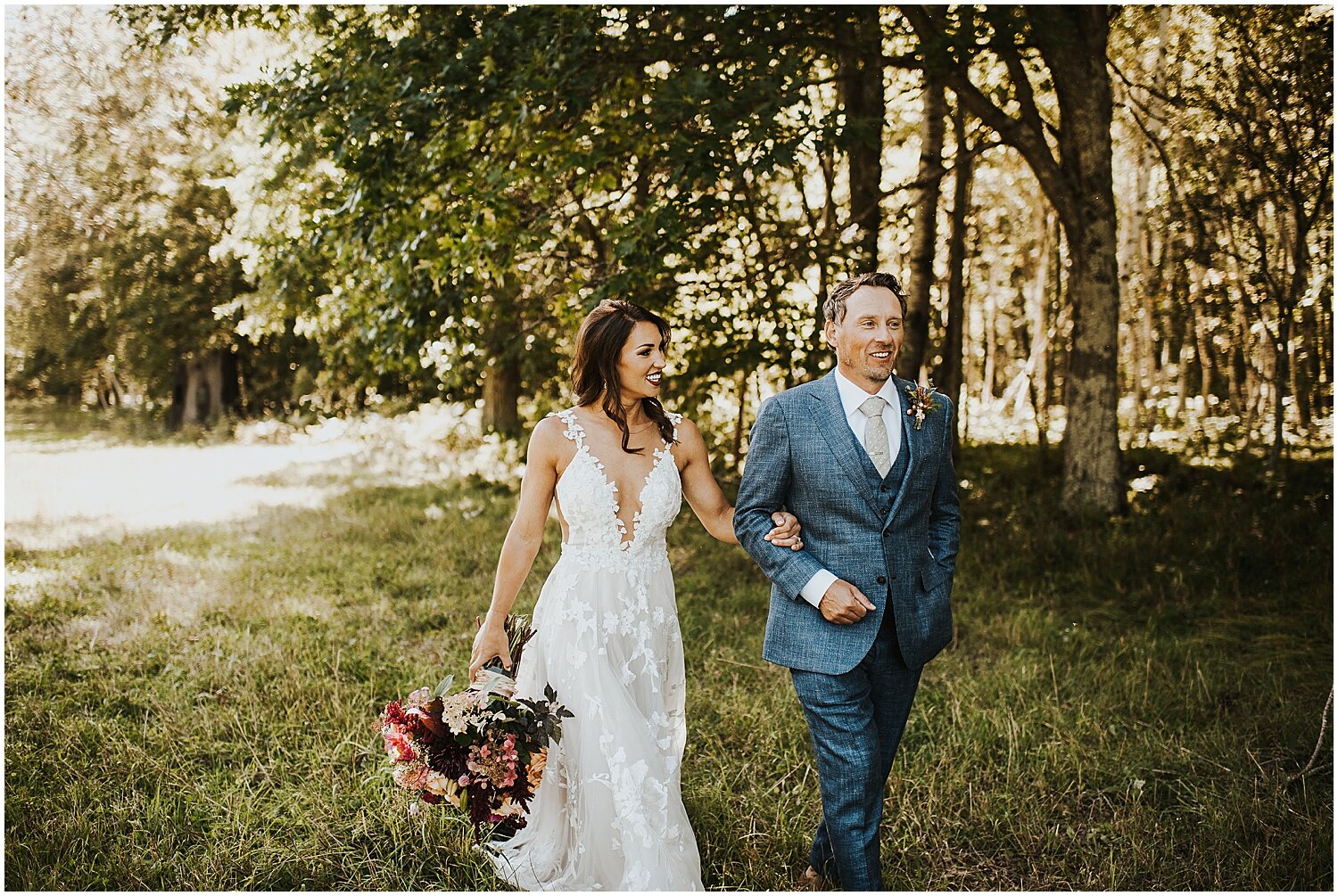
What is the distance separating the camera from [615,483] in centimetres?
354

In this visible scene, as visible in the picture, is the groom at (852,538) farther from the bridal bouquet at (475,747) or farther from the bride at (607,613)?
the bridal bouquet at (475,747)

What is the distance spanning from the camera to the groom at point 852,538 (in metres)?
3.15

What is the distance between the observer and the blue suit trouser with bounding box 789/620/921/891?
10.4ft

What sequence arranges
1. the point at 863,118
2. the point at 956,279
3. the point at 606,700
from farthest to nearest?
the point at 956,279
the point at 863,118
the point at 606,700

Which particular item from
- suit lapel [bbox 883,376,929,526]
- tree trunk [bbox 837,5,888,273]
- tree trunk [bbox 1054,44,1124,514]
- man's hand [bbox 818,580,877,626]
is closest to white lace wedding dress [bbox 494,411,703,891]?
man's hand [bbox 818,580,877,626]

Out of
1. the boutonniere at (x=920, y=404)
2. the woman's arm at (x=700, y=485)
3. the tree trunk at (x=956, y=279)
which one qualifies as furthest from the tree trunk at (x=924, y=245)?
the boutonniere at (x=920, y=404)

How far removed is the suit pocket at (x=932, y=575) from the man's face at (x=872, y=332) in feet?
2.25

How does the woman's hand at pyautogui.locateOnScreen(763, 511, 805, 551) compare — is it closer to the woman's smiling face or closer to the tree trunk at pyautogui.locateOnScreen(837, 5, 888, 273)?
the woman's smiling face

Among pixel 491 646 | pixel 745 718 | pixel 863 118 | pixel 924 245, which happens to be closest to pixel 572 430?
pixel 491 646

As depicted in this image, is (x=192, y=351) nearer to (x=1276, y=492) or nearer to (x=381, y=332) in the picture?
(x=381, y=332)

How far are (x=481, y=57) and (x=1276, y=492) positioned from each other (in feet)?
31.2

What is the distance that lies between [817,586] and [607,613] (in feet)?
2.91

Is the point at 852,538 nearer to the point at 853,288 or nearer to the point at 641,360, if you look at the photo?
the point at 853,288

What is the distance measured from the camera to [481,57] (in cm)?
659
